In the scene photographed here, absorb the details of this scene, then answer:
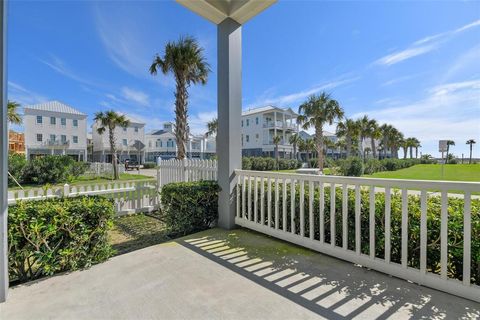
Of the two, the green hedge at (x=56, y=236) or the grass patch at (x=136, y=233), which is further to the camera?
the grass patch at (x=136, y=233)

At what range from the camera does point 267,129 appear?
3750cm

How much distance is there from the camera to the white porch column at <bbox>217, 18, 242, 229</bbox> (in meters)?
4.32

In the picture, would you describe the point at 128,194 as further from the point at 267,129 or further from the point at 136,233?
the point at 267,129

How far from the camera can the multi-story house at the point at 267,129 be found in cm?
3762

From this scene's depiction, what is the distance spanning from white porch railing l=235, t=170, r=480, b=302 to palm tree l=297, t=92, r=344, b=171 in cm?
2121

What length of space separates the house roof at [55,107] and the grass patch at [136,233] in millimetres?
31914

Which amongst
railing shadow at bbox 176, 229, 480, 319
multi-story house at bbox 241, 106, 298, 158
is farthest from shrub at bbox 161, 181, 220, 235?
multi-story house at bbox 241, 106, 298, 158

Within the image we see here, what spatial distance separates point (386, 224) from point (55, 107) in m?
37.8

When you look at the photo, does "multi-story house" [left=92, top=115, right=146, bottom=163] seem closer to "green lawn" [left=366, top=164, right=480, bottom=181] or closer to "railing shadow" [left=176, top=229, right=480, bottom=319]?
"green lawn" [left=366, top=164, right=480, bottom=181]

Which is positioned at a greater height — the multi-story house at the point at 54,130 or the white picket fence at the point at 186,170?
the multi-story house at the point at 54,130

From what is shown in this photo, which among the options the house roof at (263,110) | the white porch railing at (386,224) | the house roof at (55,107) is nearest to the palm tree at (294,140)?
the house roof at (263,110)

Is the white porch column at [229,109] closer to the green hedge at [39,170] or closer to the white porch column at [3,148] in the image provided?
the white porch column at [3,148]

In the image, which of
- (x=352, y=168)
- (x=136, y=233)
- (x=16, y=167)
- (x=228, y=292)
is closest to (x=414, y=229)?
(x=228, y=292)

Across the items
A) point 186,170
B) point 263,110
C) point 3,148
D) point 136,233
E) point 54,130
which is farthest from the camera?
point 263,110
